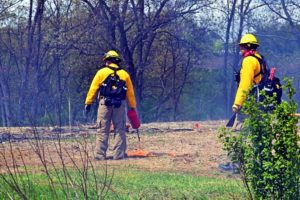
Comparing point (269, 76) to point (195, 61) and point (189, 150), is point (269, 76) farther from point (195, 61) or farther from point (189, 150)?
point (195, 61)

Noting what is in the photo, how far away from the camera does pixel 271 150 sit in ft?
19.7

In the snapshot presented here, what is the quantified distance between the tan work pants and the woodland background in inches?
250

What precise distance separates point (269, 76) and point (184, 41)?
17605 millimetres

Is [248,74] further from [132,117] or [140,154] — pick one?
[140,154]

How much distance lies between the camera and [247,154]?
240 inches

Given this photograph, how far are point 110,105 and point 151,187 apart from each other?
3846mm

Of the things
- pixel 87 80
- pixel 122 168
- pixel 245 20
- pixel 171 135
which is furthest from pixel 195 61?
pixel 122 168

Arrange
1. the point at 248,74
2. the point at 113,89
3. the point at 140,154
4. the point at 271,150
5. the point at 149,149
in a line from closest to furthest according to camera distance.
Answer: the point at 271,150 < the point at 248,74 < the point at 113,89 < the point at 140,154 < the point at 149,149

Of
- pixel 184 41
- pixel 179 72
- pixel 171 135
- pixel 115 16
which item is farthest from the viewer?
pixel 179 72

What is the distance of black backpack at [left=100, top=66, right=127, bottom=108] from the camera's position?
12609 mm

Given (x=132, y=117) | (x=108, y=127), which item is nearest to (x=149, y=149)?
(x=132, y=117)

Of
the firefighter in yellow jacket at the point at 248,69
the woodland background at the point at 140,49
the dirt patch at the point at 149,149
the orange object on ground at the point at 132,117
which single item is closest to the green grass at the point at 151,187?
the dirt patch at the point at 149,149

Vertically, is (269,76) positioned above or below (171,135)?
above

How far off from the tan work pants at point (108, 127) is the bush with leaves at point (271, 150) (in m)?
6.81
